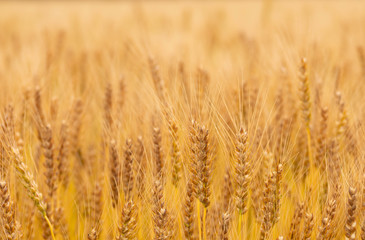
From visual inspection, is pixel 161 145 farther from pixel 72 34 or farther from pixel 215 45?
pixel 72 34

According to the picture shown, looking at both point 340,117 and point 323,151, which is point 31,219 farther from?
point 340,117

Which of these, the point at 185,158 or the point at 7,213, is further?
the point at 185,158

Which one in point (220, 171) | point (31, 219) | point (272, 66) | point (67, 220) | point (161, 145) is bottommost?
point (67, 220)

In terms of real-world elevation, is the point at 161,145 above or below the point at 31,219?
above

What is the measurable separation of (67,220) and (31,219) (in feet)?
0.74

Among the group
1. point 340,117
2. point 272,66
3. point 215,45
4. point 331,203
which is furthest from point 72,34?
point 331,203

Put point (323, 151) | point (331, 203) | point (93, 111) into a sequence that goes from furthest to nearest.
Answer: point (93, 111), point (323, 151), point (331, 203)

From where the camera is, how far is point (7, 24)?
16.7 ft

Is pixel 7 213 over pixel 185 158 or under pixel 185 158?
under

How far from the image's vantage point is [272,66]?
6.64 ft

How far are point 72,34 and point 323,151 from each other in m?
3.47

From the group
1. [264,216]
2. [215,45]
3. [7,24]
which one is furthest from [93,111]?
[7,24]

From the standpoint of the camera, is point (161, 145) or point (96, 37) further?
point (96, 37)

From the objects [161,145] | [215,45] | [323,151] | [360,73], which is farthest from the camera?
[215,45]
